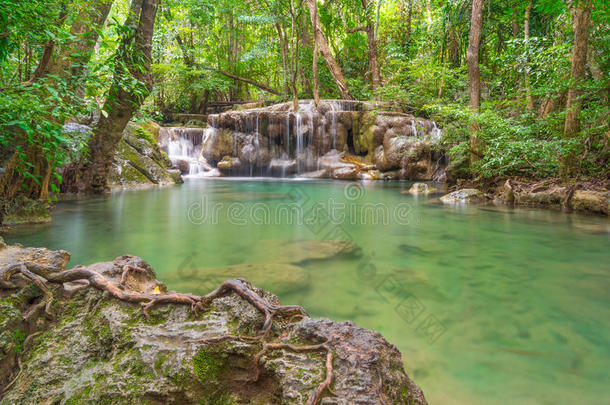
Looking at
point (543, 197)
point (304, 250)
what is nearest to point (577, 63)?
point (543, 197)

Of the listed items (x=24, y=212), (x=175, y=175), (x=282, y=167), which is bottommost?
(x=24, y=212)

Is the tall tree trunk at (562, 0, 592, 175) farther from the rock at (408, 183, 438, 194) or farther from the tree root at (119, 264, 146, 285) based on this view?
the tree root at (119, 264, 146, 285)

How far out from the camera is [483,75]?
15.4m

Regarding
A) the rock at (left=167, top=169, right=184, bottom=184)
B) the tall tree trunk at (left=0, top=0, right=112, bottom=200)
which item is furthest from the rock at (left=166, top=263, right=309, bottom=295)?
the rock at (left=167, top=169, right=184, bottom=184)

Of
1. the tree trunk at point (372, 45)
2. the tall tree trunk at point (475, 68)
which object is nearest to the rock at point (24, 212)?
the tall tree trunk at point (475, 68)

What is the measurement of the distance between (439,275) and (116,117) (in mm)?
7107

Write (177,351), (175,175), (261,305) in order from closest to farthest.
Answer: (177,351) → (261,305) → (175,175)

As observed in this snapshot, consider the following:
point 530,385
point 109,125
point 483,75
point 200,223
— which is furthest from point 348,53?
point 530,385

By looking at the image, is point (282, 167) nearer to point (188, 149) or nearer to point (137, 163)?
point (188, 149)

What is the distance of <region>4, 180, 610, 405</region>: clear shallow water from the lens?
1.72 meters

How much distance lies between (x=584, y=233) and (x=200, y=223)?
5.93 metres

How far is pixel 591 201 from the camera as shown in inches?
239

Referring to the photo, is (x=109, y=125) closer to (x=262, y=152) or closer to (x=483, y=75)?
(x=262, y=152)

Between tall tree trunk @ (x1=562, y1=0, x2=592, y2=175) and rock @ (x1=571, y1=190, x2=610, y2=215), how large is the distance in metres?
1.18
